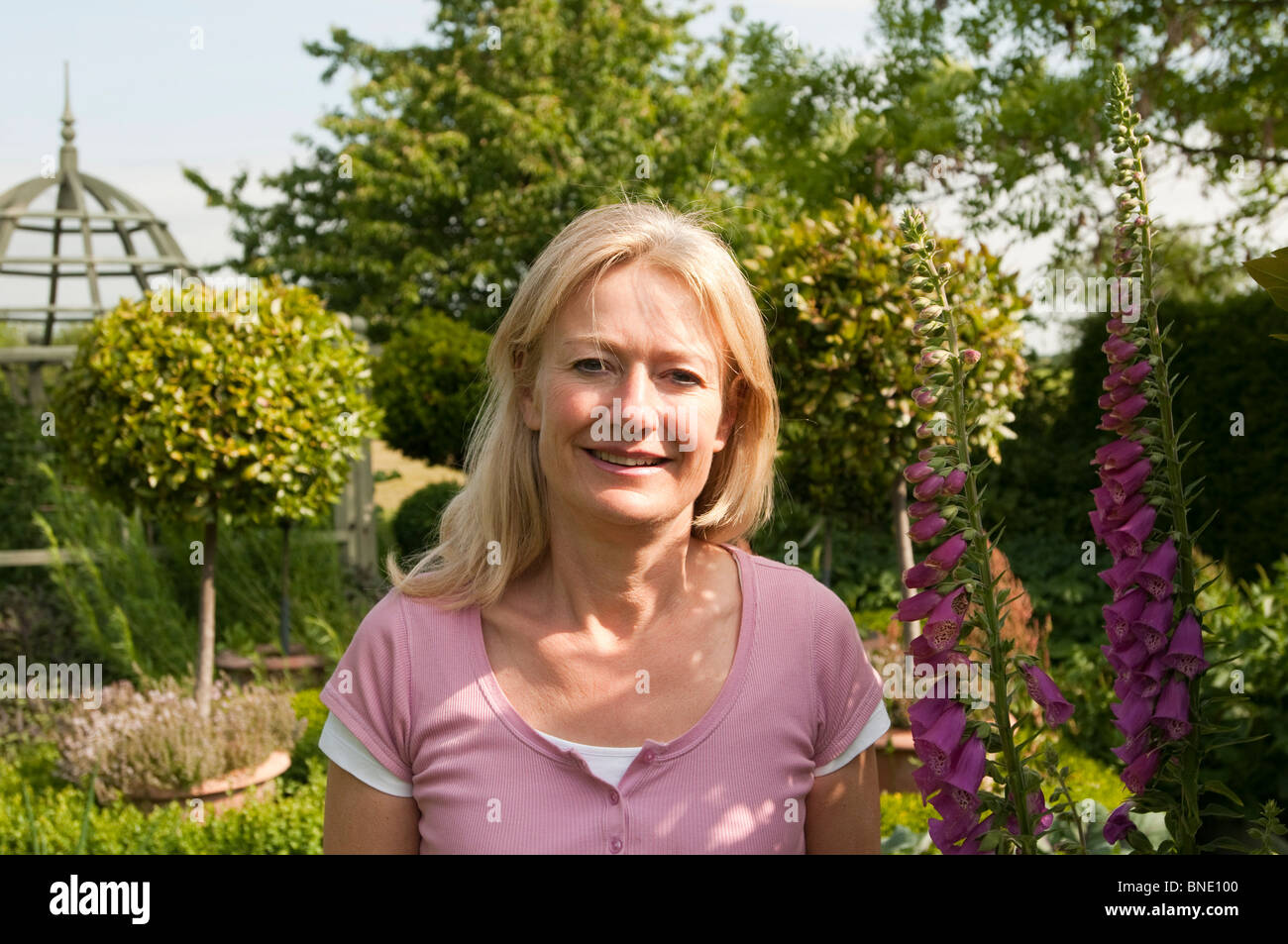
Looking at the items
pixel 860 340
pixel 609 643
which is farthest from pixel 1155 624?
pixel 860 340

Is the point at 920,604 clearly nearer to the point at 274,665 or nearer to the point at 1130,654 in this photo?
the point at 1130,654

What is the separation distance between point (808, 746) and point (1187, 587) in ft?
2.58

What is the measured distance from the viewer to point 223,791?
5238 millimetres

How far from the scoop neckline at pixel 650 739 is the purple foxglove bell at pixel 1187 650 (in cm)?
78

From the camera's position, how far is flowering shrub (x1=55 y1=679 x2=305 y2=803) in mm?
5160

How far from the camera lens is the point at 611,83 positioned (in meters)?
20.3

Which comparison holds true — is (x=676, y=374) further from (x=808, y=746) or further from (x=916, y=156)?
(x=916, y=156)

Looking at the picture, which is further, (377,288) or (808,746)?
(377,288)

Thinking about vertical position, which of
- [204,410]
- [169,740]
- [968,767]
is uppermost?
[204,410]

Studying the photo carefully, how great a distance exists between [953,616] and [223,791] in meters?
4.87

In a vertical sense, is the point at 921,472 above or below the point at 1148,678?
above

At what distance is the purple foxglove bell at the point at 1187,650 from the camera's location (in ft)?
3.58

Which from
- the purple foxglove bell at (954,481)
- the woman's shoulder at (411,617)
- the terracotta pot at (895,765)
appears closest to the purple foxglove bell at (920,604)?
the purple foxglove bell at (954,481)
